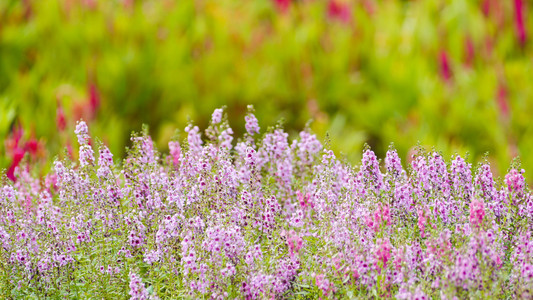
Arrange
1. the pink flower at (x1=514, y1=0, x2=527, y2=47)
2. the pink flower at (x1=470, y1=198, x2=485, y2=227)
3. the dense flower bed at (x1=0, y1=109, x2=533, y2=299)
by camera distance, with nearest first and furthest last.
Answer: the pink flower at (x1=470, y1=198, x2=485, y2=227), the dense flower bed at (x1=0, y1=109, x2=533, y2=299), the pink flower at (x1=514, y1=0, x2=527, y2=47)

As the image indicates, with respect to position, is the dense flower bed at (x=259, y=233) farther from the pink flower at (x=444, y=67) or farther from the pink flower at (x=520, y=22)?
the pink flower at (x=520, y=22)

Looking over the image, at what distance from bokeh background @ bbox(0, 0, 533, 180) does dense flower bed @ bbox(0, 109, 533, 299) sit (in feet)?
8.73

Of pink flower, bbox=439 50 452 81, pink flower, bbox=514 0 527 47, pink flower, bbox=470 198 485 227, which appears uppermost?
pink flower, bbox=514 0 527 47

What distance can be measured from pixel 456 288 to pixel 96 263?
5.30ft

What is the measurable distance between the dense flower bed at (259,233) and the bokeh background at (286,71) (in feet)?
8.73

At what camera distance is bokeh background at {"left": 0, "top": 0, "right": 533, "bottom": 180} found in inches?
276

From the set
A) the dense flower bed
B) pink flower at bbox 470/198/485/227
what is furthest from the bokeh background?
pink flower at bbox 470/198/485/227

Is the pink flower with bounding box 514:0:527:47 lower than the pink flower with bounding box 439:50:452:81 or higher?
higher

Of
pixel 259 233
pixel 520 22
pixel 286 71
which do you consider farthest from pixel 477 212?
pixel 520 22

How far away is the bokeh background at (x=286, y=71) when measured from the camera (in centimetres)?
700

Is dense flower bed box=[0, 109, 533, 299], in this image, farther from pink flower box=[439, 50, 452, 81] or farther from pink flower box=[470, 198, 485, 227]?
pink flower box=[439, 50, 452, 81]

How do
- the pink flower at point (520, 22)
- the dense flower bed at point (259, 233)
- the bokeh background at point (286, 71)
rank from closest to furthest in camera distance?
1. the dense flower bed at point (259, 233)
2. the bokeh background at point (286, 71)
3. the pink flower at point (520, 22)

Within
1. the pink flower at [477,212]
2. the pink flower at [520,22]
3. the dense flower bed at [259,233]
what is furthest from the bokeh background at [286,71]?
the pink flower at [477,212]

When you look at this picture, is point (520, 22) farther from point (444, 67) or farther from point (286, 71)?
point (286, 71)
